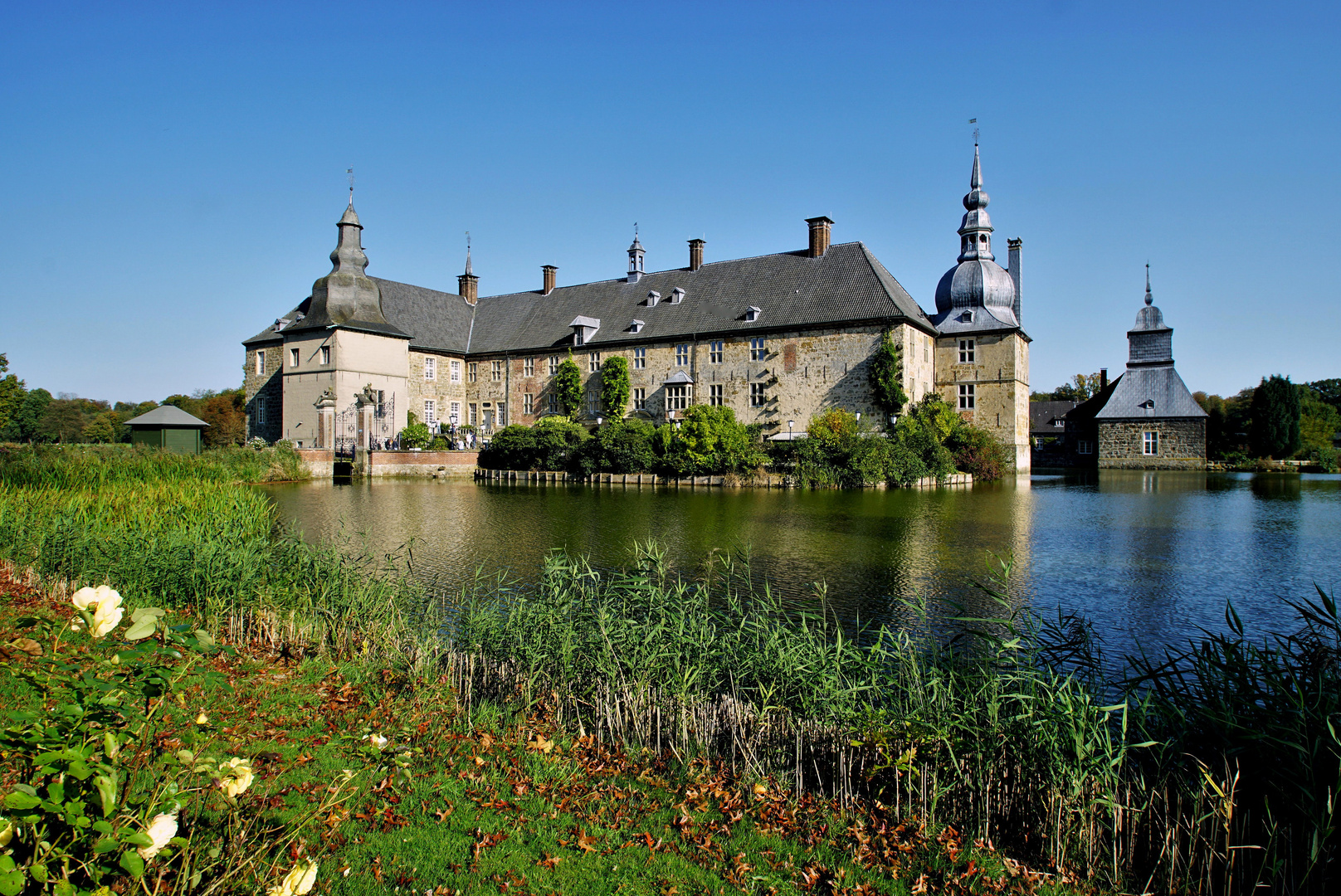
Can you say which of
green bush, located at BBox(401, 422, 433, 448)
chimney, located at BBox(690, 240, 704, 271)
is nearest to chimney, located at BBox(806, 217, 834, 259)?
chimney, located at BBox(690, 240, 704, 271)

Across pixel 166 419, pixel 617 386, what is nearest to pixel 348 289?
pixel 166 419

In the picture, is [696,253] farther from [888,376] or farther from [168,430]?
[168,430]

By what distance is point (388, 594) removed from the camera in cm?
705

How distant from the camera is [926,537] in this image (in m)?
13.4

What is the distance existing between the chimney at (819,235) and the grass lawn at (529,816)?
30.2 meters

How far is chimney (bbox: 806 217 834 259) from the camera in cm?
3234

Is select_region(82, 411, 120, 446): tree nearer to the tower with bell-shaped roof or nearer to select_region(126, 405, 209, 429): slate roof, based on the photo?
select_region(126, 405, 209, 429): slate roof

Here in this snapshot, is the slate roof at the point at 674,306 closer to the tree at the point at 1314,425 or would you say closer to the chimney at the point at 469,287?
the chimney at the point at 469,287

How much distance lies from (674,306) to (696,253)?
116 inches

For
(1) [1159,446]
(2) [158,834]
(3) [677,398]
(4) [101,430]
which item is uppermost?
(3) [677,398]

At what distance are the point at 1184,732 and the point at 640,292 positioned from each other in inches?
1336

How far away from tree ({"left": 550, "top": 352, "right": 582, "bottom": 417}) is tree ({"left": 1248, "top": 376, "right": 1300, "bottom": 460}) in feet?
107

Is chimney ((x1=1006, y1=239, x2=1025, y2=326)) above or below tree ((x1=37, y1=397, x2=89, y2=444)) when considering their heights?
above

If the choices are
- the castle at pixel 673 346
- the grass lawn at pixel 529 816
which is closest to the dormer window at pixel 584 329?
the castle at pixel 673 346
